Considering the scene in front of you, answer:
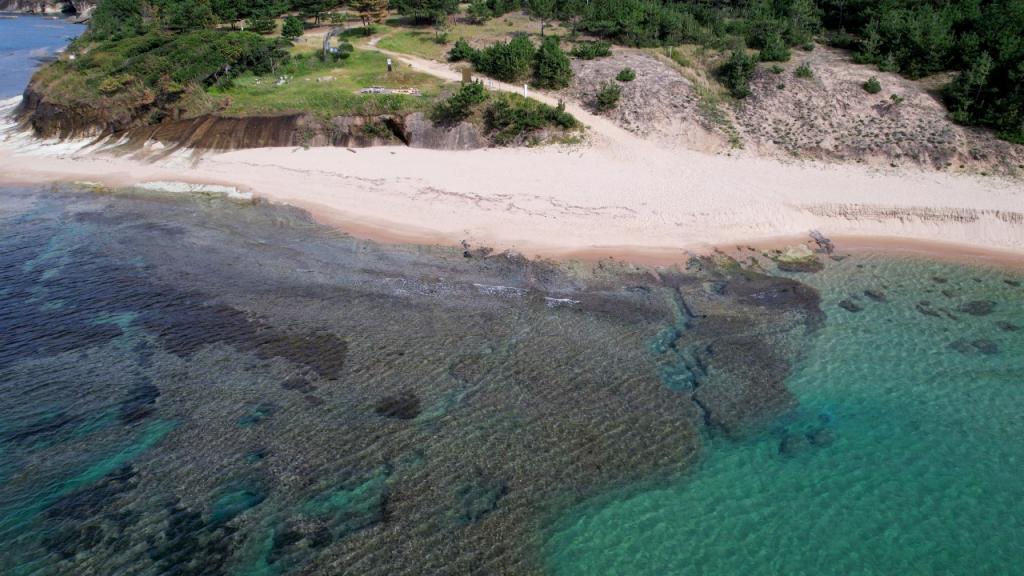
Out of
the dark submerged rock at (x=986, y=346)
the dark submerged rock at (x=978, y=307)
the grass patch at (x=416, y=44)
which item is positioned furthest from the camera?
the grass patch at (x=416, y=44)

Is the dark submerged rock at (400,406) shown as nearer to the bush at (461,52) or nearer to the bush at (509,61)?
the bush at (509,61)

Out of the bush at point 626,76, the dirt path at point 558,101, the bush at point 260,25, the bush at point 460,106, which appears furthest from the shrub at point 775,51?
the bush at point 260,25

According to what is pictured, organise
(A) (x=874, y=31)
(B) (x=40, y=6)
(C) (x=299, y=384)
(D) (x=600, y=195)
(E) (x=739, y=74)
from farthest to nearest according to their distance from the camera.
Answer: (B) (x=40, y=6) < (A) (x=874, y=31) < (E) (x=739, y=74) < (D) (x=600, y=195) < (C) (x=299, y=384)

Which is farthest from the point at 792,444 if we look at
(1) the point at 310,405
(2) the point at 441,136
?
(2) the point at 441,136

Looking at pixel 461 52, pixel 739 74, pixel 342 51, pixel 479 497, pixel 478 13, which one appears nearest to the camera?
pixel 479 497

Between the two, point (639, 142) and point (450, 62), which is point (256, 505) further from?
point (450, 62)

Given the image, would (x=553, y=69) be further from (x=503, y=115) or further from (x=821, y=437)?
(x=821, y=437)
